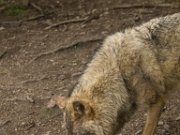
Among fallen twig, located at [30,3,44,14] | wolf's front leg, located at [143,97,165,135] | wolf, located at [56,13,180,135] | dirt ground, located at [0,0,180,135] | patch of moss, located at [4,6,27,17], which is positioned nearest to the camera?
wolf, located at [56,13,180,135]

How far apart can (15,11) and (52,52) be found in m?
2.56

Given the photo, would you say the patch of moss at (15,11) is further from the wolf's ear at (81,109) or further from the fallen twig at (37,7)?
the wolf's ear at (81,109)

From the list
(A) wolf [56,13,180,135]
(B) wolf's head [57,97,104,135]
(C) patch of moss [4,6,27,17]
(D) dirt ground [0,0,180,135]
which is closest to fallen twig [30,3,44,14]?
(D) dirt ground [0,0,180,135]

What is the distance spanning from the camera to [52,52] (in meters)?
9.83

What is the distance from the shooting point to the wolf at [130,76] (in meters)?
6.23

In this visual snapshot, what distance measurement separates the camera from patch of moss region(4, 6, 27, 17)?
11855 mm

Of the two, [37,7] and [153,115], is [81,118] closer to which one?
[153,115]

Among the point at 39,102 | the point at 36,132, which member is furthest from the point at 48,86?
the point at 36,132

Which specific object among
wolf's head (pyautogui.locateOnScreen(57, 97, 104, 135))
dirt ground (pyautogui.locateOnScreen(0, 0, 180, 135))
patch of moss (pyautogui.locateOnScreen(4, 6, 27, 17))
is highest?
wolf's head (pyautogui.locateOnScreen(57, 97, 104, 135))

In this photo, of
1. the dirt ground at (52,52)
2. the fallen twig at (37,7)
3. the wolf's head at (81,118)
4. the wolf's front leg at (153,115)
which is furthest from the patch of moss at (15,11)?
the wolf's head at (81,118)

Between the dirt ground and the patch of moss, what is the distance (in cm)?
11

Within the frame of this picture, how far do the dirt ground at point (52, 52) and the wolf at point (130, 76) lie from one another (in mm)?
686

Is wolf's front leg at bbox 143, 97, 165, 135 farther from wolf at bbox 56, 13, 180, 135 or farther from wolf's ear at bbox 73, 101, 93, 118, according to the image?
wolf's ear at bbox 73, 101, 93, 118

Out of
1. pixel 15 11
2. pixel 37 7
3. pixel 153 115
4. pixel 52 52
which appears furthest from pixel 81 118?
pixel 15 11
